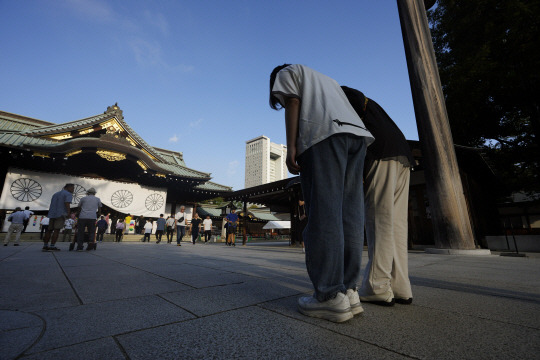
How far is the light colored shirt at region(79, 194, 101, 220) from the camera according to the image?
562cm

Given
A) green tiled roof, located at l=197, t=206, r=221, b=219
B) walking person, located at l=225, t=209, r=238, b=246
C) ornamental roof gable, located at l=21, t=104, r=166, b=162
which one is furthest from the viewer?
green tiled roof, located at l=197, t=206, r=221, b=219

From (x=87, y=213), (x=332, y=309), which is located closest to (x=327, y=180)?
(x=332, y=309)

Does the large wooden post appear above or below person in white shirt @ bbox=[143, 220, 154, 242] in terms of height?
above

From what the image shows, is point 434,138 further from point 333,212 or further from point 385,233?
point 333,212

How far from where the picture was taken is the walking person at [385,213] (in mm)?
1448

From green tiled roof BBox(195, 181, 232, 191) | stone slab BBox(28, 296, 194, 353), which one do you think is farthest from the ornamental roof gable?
stone slab BBox(28, 296, 194, 353)

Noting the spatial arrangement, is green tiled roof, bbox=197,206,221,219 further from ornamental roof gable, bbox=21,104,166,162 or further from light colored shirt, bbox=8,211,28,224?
light colored shirt, bbox=8,211,28,224

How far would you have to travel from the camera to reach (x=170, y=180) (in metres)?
15.4

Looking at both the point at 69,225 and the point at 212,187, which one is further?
the point at 212,187

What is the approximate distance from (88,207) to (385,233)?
657 cm

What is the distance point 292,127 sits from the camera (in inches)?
56.2

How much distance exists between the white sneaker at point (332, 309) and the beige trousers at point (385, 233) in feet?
1.28

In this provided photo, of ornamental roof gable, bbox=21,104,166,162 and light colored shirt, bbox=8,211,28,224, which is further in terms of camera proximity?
ornamental roof gable, bbox=21,104,166,162

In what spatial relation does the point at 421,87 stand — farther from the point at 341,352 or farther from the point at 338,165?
the point at 341,352
